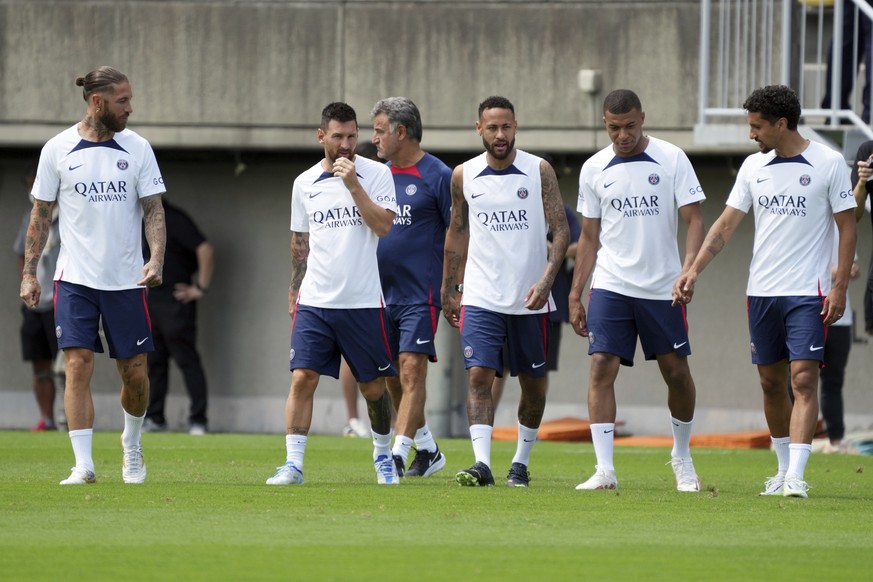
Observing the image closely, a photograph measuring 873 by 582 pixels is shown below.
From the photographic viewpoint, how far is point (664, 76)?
17203 millimetres

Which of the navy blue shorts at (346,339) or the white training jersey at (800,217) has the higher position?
the white training jersey at (800,217)

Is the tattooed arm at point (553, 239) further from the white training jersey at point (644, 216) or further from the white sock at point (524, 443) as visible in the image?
the white sock at point (524, 443)

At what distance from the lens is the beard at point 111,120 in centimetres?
990

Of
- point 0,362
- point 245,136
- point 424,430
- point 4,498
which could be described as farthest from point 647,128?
point 4,498

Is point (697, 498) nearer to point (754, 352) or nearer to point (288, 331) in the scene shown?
point (754, 352)

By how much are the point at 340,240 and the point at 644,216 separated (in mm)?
1795

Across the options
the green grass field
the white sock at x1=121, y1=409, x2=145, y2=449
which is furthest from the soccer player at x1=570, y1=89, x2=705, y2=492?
the white sock at x1=121, y1=409, x2=145, y2=449

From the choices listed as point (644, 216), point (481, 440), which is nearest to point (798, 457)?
point (644, 216)

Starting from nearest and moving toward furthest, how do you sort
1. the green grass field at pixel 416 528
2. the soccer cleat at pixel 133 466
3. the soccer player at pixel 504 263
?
the green grass field at pixel 416 528, the soccer cleat at pixel 133 466, the soccer player at pixel 504 263

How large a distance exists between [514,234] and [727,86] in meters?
6.50

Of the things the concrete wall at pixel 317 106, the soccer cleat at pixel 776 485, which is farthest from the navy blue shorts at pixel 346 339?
the concrete wall at pixel 317 106

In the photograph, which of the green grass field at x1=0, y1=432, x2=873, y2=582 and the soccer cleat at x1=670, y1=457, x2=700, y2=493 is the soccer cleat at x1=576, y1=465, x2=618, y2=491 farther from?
the soccer cleat at x1=670, y1=457, x2=700, y2=493

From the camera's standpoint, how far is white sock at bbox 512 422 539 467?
34.7 ft

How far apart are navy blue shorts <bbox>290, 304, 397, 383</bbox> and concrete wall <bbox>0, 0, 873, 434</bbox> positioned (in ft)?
24.8
